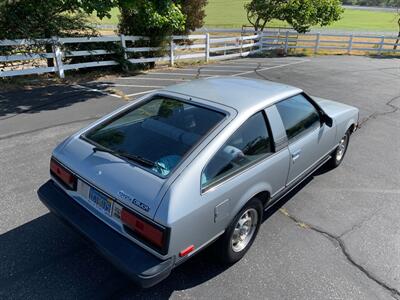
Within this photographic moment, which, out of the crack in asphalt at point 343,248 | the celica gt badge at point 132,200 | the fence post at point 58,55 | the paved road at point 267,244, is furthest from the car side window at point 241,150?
the fence post at point 58,55

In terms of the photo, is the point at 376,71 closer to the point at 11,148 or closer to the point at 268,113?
the point at 268,113

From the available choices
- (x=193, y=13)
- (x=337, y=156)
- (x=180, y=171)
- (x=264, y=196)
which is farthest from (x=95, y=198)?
(x=193, y=13)

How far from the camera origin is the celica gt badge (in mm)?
2242

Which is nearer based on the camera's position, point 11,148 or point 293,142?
point 293,142

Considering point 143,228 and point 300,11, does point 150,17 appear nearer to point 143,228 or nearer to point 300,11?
point 143,228

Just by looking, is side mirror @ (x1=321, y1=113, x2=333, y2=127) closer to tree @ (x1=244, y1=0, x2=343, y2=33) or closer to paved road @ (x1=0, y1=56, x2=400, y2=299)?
paved road @ (x1=0, y1=56, x2=400, y2=299)

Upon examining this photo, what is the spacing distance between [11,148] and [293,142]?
4433mm

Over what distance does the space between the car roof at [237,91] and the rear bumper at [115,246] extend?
1481 millimetres

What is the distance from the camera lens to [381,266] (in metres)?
3.14

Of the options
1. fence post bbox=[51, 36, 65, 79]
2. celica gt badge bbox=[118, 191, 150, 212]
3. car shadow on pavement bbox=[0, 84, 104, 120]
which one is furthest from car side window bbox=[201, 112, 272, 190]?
fence post bbox=[51, 36, 65, 79]

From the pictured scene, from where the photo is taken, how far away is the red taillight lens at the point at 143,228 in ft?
7.21

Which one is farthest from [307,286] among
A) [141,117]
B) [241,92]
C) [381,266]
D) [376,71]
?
[376,71]

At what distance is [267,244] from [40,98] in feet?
23.3

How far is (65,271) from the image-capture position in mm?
2836
